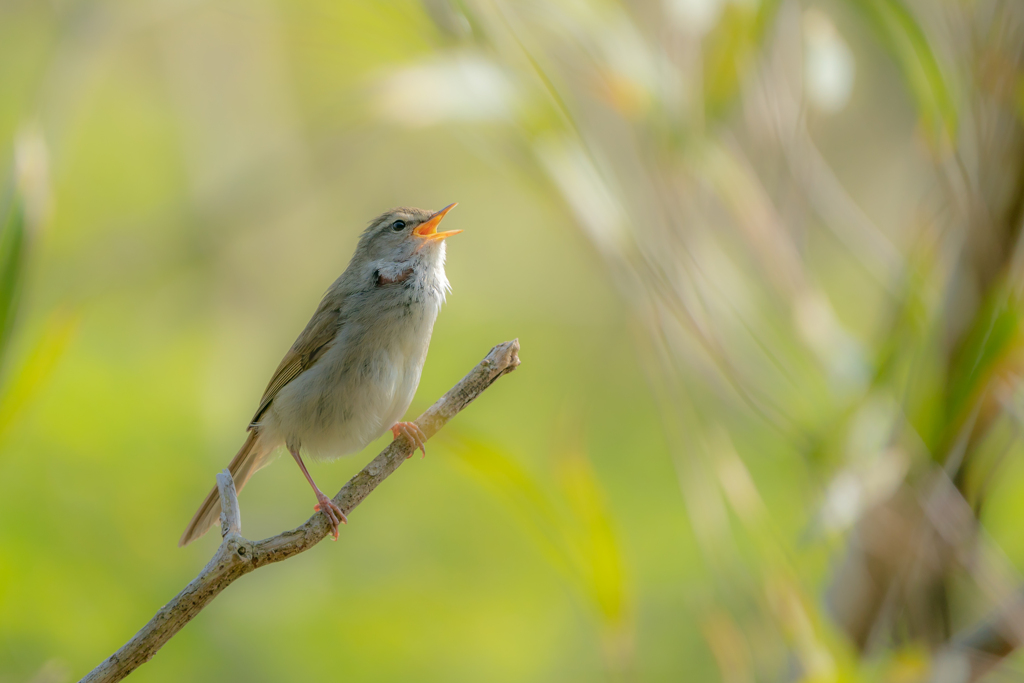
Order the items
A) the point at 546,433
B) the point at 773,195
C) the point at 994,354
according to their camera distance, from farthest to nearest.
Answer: the point at 546,433 < the point at 773,195 < the point at 994,354

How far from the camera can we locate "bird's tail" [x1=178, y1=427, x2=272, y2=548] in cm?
257

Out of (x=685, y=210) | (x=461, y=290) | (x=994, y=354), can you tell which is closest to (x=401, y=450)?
(x=685, y=210)

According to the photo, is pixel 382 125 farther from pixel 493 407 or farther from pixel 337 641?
pixel 493 407

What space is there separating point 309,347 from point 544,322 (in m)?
5.43

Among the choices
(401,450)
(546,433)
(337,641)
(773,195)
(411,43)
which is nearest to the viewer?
(401,450)

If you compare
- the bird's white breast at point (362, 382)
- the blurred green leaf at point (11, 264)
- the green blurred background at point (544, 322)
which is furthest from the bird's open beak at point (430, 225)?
the blurred green leaf at point (11, 264)

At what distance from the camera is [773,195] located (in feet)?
9.73

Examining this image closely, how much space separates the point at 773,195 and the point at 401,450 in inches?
76.8

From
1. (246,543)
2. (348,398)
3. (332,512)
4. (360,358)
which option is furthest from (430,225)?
(246,543)

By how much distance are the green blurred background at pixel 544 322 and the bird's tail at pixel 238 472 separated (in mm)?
617

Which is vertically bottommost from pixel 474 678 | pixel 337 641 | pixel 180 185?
pixel 474 678

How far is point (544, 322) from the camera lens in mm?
8258

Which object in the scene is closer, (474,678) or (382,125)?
(382,125)

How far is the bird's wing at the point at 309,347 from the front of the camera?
9.62ft
